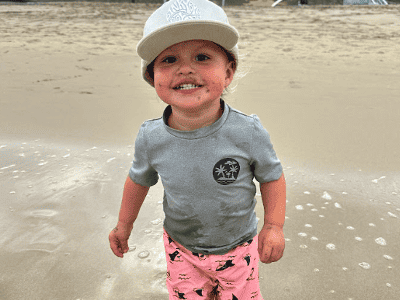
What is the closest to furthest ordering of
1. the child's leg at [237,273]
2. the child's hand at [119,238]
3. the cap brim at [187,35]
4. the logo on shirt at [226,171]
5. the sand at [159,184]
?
1. the cap brim at [187,35]
2. the logo on shirt at [226,171]
3. the child's leg at [237,273]
4. the child's hand at [119,238]
5. the sand at [159,184]

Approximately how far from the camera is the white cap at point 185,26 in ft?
3.34

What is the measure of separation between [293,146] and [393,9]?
12804mm

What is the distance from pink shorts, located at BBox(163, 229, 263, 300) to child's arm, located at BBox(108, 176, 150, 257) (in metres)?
0.16

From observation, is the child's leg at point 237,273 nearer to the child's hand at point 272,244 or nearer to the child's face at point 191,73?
the child's hand at point 272,244

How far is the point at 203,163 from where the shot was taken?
1135 mm

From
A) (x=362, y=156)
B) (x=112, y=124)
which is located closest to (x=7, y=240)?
(x=112, y=124)

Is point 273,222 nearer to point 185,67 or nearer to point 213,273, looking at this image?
point 213,273

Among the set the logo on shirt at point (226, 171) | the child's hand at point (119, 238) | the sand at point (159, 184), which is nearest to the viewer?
the logo on shirt at point (226, 171)

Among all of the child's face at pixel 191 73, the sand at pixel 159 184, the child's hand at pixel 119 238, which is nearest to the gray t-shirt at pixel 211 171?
the child's face at pixel 191 73

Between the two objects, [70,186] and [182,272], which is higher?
[182,272]

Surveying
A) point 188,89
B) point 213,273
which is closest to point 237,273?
point 213,273

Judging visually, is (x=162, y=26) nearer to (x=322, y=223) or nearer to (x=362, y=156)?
(x=322, y=223)

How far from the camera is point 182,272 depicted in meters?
1.29

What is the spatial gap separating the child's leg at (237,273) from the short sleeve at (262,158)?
0.91 ft
